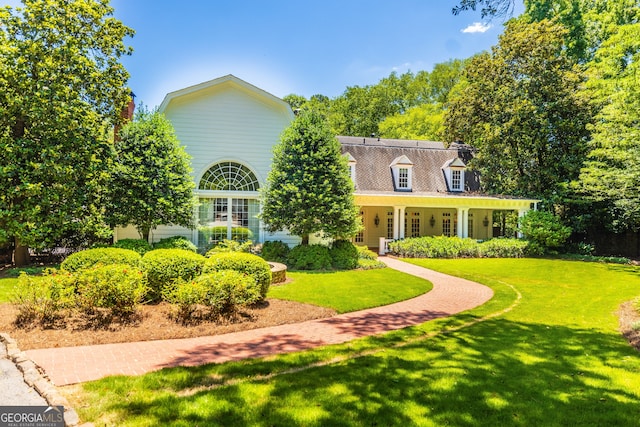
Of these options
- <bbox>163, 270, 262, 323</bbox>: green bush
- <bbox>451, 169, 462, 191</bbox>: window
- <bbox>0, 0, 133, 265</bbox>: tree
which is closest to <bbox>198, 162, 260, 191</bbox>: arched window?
<bbox>0, 0, 133, 265</bbox>: tree

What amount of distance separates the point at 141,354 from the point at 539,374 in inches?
208

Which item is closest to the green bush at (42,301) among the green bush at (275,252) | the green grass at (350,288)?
the green grass at (350,288)

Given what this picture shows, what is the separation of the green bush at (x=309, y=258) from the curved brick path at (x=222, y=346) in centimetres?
543

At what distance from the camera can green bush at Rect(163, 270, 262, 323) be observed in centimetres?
678

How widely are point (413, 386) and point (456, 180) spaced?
844 inches

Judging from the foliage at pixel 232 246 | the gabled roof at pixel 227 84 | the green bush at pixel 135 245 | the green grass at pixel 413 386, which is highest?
the gabled roof at pixel 227 84

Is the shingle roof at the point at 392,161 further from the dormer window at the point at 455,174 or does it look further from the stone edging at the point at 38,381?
the stone edging at the point at 38,381

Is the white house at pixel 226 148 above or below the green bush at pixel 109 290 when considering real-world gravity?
above

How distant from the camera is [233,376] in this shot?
4465mm

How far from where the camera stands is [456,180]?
2389cm

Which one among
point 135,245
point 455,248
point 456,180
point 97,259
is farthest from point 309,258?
point 456,180

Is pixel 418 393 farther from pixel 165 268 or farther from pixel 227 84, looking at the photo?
pixel 227 84

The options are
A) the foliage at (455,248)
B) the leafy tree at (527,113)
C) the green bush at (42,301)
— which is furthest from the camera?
the leafy tree at (527,113)

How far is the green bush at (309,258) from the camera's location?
13945 millimetres
